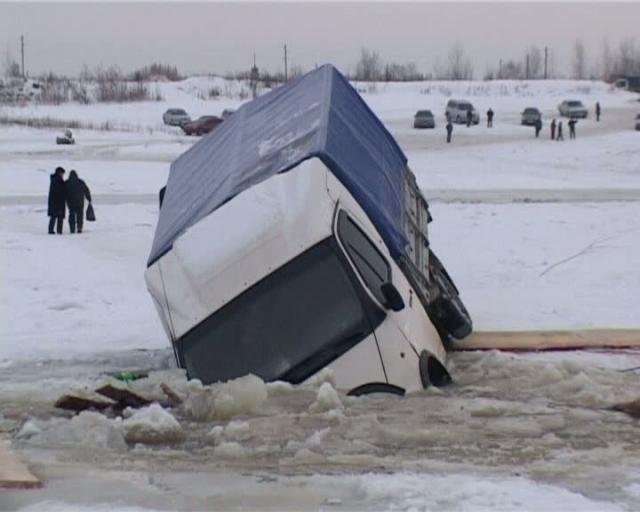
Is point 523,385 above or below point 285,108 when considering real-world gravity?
below

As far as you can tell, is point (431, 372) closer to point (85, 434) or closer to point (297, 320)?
point (297, 320)

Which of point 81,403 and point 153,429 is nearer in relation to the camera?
point 153,429

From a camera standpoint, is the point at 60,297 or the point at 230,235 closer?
the point at 230,235

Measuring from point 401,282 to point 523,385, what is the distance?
1.52m

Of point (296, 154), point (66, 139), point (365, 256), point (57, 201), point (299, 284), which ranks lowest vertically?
point (57, 201)

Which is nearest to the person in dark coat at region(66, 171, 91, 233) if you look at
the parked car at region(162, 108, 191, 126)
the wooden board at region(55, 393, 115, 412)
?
the wooden board at region(55, 393, 115, 412)

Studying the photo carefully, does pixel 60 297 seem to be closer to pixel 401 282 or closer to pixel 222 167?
pixel 222 167

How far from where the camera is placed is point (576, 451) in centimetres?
812

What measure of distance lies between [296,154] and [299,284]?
56.0 inches

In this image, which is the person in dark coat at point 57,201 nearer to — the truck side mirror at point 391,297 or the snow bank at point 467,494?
the truck side mirror at point 391,297

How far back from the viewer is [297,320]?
9188mm

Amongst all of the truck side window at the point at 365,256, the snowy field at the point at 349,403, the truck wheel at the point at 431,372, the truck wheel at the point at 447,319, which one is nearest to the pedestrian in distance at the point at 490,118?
the snowy field at the point at 349,403

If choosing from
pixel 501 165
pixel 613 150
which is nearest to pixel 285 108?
pixel 501 165

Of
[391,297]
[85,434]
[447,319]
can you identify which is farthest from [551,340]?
[85,434]
